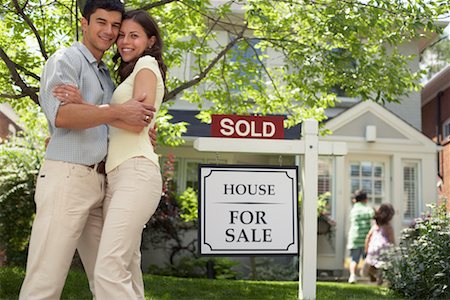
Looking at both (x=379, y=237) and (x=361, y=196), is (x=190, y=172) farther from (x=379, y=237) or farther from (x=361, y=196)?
(x=379, y=237)

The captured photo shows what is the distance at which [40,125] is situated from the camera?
34.7ft

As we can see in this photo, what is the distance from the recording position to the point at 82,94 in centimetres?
302

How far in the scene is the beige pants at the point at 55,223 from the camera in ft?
9.36

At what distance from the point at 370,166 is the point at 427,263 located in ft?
23.0

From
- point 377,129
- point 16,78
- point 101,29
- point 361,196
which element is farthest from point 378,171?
point 101,29

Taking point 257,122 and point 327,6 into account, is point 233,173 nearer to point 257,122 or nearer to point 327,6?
point 257,122

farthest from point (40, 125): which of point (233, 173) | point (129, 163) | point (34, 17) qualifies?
point (129, 163)

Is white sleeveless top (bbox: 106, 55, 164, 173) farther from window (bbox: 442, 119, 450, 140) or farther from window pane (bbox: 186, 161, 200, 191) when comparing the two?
window (bbox: 442, 119, 450, 140)

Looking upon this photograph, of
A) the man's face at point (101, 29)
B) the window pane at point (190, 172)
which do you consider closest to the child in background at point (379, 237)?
the window pane at point (190, 172)

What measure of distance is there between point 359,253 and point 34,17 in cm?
666

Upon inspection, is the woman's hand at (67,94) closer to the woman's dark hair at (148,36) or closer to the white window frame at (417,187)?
the woman's dark hair at (148,36)

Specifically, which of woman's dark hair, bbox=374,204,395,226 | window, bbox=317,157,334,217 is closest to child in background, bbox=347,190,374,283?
woman's dark hair, bbox=374,204,395,226

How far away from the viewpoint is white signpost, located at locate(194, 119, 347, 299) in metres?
5.04

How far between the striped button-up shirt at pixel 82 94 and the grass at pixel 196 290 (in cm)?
291
